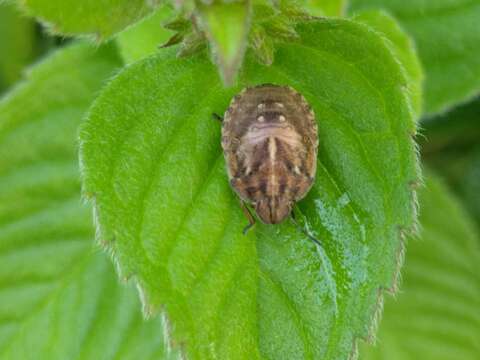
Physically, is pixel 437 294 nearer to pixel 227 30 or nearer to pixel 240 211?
pixel 240 211

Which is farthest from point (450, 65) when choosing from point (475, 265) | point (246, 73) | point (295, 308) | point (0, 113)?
point (0, 113)

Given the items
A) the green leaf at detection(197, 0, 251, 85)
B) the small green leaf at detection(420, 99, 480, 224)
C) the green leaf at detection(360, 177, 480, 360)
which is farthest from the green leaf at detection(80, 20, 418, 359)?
the small green leaf at detection(420, 99, 480, 224)

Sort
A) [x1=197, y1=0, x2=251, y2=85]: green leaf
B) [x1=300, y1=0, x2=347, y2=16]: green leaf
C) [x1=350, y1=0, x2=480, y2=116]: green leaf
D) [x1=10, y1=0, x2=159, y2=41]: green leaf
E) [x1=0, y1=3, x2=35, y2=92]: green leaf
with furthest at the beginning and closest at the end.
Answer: [x1=0, y1=3, x2=35, y2=92]: green leaf
[x1=350, y1=0, x2=480, y2=116]: green leaf
[x1=300, y1=0, x2=347, y2=16]: green leaf
[x1=10, y1=0, x2=159, y2=41]: green leaf
[x1=197, y1=0, x2=251, y2=85]: green leaf

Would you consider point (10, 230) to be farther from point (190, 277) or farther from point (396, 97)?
point (396, 97)

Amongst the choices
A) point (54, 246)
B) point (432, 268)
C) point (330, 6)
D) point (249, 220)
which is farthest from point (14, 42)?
point (432, 268)

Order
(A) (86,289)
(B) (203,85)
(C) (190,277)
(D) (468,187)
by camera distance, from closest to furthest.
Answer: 1. (C) (190,277)
2. (B) (203,85)
3. (A) (86,289)
4. (D) (468,187)

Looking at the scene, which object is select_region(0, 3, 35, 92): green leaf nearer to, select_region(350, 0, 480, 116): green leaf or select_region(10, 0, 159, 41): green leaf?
select_region(350, 0, 480, 116): green leaf
